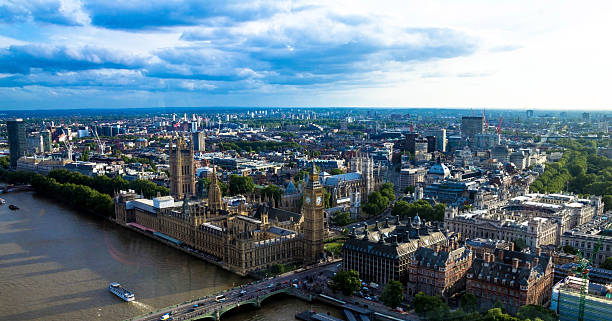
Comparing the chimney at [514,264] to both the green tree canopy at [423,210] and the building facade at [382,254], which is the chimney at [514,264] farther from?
the green tree canopy at [423,210]

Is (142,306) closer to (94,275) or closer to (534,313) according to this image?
(94,275)

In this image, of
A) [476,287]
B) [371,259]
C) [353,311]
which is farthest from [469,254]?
[353,311]

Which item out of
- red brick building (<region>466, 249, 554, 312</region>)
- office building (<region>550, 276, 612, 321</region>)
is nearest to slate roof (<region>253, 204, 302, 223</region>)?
red brick building (<region>466, 249, 554, 312</region>)

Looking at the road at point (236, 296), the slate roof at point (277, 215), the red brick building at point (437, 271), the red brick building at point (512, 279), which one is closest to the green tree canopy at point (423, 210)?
the slate roof at point (277, 215)

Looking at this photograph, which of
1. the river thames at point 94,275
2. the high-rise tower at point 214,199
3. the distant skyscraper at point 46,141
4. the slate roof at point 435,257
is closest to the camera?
the river thames at point 94,275

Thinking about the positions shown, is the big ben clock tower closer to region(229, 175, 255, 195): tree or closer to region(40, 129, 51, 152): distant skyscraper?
region(229, 175, 255, 195): tree

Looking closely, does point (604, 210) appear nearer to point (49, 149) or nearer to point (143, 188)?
point (143, 188)

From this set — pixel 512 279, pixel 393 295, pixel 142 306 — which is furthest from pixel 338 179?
pixel 142 306

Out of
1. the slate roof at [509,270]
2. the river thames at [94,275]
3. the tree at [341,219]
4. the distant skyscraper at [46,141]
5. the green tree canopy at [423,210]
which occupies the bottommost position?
the river thames at [94,275]
